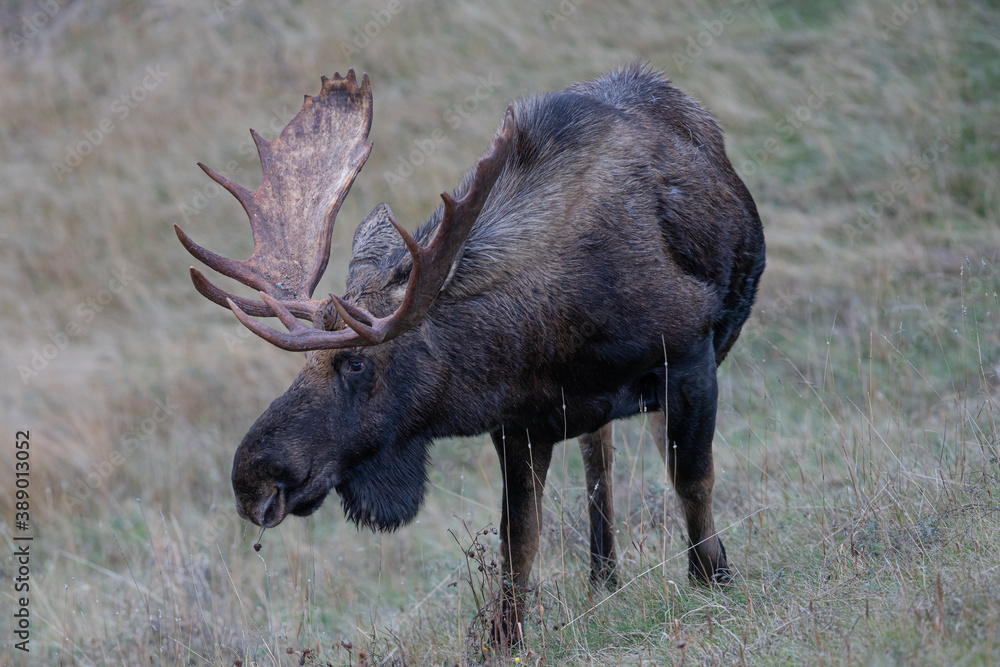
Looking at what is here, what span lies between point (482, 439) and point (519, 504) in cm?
374

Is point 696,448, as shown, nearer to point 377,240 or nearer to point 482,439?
point 377,240

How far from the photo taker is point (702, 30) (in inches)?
496

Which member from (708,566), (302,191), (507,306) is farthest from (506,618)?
(302,191)

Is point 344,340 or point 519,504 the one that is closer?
point 344,340

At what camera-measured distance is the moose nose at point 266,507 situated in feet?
11.2

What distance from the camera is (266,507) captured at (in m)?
3.44

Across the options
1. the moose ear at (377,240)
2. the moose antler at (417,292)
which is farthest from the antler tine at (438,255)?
the moose ear at (377,240)

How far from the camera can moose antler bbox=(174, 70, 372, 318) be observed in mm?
3992

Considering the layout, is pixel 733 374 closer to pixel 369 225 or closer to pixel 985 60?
pixel 369 225

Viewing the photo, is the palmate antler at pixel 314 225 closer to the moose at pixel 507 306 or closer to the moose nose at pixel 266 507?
the moose at pixel 507 306

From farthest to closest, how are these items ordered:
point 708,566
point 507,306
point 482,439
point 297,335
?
point 482,439 → point 708,566 → point 507,306 → point 297,335

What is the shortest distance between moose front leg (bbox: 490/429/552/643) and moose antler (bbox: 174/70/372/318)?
1.03m

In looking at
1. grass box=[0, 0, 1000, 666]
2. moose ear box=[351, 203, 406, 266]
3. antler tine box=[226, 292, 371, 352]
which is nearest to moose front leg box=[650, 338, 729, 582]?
grass box=[0, 0, 1000, 666]

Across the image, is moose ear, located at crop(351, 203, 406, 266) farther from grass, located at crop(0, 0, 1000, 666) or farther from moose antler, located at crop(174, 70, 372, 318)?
grass, located at crop(0, 0, 1000, 666)
